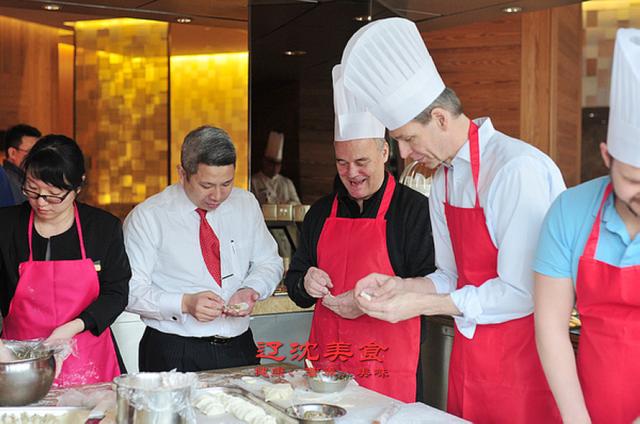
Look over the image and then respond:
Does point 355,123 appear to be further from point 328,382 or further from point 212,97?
point 212,97

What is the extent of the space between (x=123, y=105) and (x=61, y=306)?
194 inches

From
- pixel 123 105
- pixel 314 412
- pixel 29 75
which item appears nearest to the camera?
pixel 314 412

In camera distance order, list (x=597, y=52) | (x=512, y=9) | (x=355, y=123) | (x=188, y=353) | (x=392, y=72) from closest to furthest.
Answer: (x=392, y=72) < (x=355, y=123) < (x=188, y=353) < (x=512, y=9) < (x=597, y=52)

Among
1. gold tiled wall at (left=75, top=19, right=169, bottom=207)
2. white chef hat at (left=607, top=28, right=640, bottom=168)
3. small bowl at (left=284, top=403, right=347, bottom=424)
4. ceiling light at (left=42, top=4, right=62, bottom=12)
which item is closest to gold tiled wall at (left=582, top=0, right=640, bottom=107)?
gold tiled wall at (left=75, top=19, right=169, bottom=207)

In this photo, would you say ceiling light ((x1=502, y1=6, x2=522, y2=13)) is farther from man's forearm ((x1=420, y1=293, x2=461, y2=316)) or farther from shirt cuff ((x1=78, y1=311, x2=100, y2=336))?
shirt cuff ((x1=78, y1=311, x2=100, y2=336))

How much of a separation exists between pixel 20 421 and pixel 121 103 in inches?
226

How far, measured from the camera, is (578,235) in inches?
75.0

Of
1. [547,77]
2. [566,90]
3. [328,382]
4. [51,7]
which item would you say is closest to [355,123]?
[328,382]

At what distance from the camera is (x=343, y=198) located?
10.1 ft

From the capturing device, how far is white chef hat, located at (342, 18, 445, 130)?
2.21 metres

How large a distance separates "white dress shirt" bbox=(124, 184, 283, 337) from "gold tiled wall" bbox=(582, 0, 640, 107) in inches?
173

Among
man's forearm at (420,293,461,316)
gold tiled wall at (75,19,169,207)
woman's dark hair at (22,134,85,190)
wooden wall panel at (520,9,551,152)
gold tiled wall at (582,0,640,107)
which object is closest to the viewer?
man's forearm at (420,293,461,316)

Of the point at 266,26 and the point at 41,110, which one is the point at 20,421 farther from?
the point at 41,110

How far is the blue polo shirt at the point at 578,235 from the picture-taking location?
1877mm
